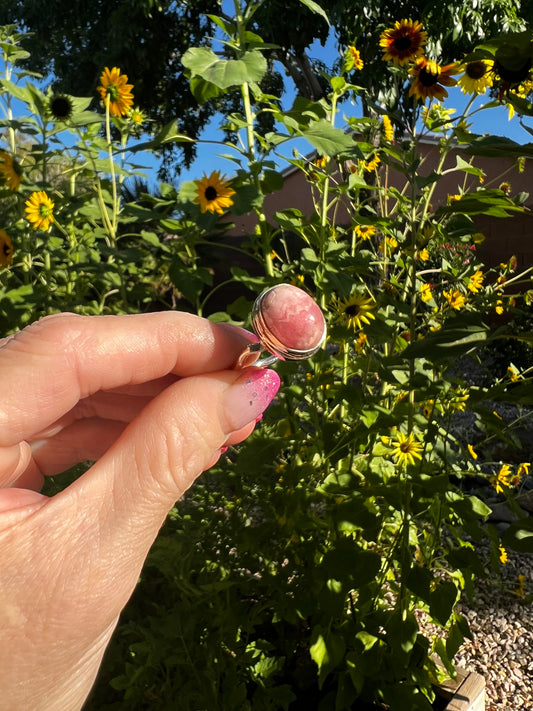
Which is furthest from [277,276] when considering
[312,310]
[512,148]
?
[312,310]

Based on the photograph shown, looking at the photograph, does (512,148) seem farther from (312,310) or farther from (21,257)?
(21,257)

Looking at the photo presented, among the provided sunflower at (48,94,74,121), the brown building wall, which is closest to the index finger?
sunflower at (48,94,74,121)

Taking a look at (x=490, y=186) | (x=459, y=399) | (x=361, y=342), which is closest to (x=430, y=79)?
(x=361, y=342)

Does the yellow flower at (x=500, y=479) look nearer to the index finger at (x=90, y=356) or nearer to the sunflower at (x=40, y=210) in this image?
the index finger at (x=90, y=356)

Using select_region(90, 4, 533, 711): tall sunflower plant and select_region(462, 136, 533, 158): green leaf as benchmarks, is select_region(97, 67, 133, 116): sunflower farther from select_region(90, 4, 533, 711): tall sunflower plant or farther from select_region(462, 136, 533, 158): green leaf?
select_region(462, 136, 533, 158): green leaf

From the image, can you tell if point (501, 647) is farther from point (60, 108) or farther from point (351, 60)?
point (60, 108)

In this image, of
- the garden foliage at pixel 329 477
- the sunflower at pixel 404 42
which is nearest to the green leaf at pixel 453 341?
the garden foliage at pixel 329 477

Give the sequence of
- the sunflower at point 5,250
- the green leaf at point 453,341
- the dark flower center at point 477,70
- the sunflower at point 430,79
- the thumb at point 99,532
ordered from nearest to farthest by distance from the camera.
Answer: the thumb at point 99,532 < the green leaf at point 453,341 < the sunflower at point 430,79 < the dark flower center at point 477,70 < the sunflower at point 5,250
